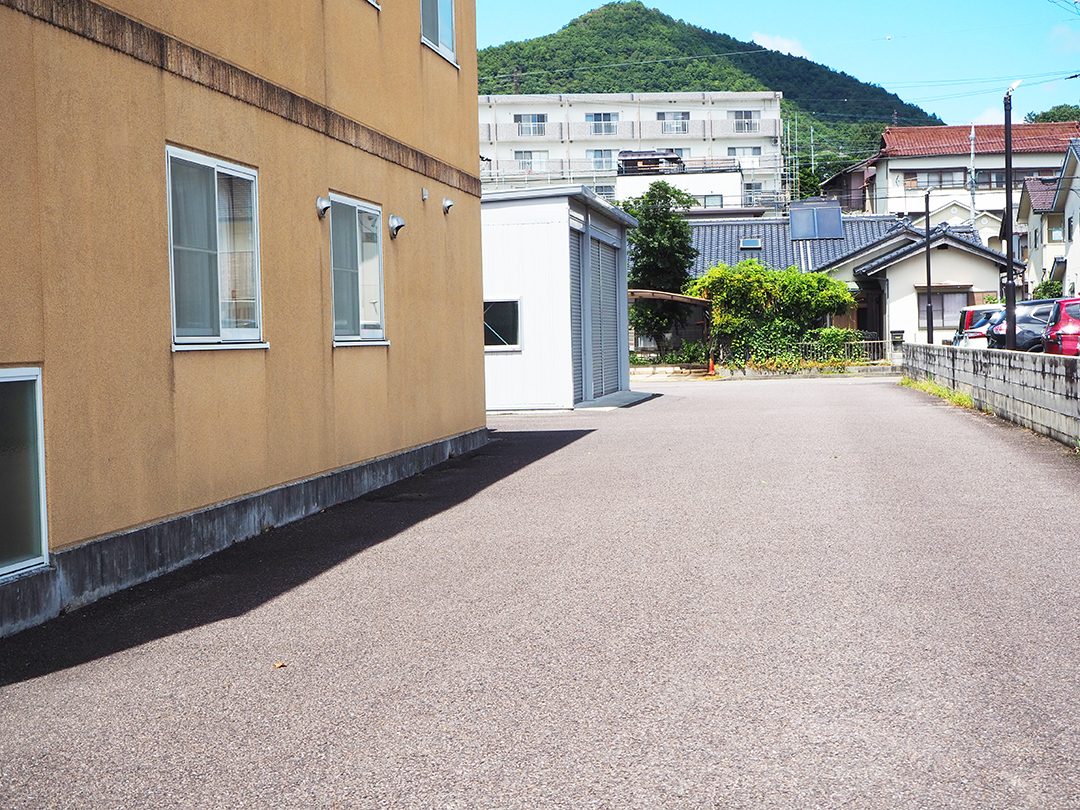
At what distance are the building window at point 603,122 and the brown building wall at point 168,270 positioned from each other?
69.8 meters

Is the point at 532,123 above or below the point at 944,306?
above

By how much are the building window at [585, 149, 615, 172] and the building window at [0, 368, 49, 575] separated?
247 feet

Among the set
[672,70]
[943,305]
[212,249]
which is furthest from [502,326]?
[672,70]

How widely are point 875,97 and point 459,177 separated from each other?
10642 centimetres

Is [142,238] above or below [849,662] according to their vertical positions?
above

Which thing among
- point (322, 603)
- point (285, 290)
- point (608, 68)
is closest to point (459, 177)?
point (285, 290)

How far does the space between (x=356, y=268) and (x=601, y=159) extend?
7121 cm

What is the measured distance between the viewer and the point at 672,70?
105m

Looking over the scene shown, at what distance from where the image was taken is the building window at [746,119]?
8206 centimetres

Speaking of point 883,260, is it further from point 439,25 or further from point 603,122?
point 603,122

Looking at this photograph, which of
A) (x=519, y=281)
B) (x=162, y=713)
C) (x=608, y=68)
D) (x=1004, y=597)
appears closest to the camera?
(x=162, y=713)

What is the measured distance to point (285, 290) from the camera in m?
9.21

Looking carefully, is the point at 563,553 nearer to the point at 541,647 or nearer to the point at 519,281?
the point at 541,647

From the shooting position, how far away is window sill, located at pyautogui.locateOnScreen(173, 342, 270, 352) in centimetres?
747
